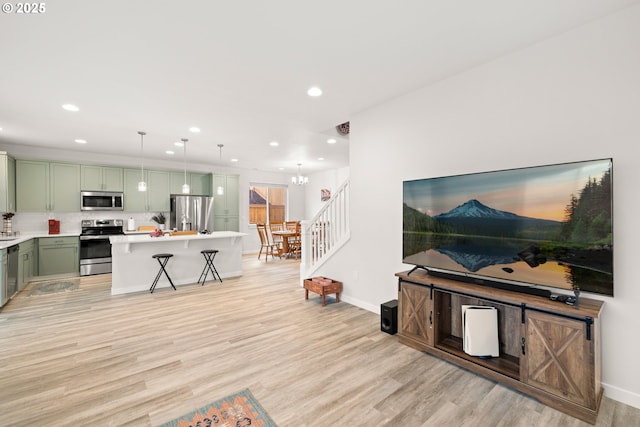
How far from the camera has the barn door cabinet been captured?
1855 mm

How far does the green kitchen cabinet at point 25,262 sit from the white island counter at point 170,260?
130cm

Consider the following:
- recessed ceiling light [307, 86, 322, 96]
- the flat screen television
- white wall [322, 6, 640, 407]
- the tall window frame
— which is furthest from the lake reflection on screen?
the tall window frame

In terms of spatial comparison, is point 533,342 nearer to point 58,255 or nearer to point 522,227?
point 522,227

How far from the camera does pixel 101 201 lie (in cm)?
634

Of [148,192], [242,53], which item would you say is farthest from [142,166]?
Result: [242,53]

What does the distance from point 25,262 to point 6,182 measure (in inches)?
58.3

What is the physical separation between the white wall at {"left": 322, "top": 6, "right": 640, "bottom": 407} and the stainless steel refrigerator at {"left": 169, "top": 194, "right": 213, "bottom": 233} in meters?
5.12

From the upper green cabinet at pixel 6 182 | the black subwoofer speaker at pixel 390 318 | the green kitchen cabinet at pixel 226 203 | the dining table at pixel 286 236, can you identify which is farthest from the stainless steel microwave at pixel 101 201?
the black subwoofer speaker at pixel 390 318

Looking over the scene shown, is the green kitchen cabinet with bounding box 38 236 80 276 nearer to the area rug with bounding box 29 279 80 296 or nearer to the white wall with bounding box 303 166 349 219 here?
the area rug with bounding box 29 279 80 296

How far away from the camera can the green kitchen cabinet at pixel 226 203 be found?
7938 millimetres

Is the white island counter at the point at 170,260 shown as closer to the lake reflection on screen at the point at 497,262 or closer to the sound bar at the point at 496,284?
the lake reflection on screen at the point at 497,262

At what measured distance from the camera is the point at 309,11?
6.60ft

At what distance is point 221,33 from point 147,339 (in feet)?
10.1

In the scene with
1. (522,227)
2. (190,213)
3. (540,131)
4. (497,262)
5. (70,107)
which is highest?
(70,107)
